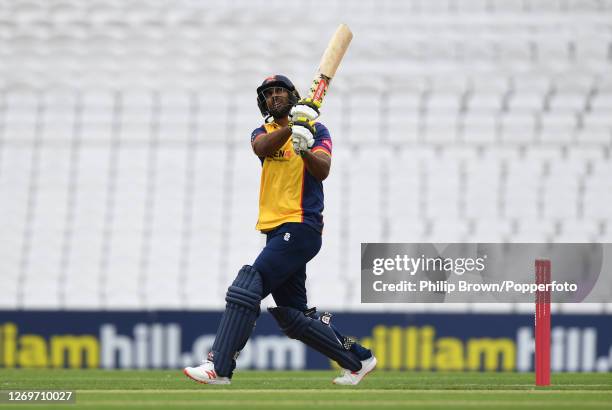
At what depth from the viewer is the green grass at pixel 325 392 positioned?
Result: 5215 mm

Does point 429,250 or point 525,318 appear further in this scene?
point 525,318

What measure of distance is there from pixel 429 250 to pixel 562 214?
5.08 meters

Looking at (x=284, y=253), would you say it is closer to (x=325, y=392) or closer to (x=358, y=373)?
(x=325, y=392)

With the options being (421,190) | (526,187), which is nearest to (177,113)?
(421,190)

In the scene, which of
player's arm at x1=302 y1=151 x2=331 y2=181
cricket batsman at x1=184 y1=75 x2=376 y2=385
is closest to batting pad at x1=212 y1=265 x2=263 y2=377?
cricket batsman at x1=184 y1=75 x2=376 y2=385

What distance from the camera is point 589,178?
511 inches

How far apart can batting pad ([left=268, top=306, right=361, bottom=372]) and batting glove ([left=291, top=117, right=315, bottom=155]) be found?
2.97 feet

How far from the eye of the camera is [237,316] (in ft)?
19.1

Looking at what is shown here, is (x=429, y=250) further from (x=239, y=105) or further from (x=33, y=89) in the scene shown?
(x=33, y=89)

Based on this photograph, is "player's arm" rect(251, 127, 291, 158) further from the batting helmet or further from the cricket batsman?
the batting helmet

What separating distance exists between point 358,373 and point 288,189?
112 cm

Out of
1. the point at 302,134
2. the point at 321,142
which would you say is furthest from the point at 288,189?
the point at 302,134

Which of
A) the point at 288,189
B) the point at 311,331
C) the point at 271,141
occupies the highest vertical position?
the point at 271,141

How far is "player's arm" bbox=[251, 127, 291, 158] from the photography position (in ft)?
19.0
